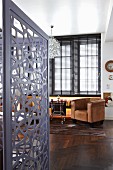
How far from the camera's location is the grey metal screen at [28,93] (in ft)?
5.47

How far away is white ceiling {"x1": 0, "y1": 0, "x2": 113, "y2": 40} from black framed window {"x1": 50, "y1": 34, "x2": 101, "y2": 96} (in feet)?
3.07

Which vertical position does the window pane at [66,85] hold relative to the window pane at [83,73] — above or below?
below

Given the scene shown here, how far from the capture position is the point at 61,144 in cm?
434

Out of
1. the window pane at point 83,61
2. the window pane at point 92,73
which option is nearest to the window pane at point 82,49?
the window pane at point 83,61

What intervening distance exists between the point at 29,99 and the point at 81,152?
225 cm

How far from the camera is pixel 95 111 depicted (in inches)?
236

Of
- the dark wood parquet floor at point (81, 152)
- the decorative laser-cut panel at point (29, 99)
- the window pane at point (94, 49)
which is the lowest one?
the dark wood parquet floor at point (81, 152)

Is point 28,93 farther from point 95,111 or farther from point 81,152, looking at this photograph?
point 95,111

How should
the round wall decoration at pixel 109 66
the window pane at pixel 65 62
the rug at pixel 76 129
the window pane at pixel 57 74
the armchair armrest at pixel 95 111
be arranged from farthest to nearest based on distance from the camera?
the window pane at pixel 57 74 → the window pane at pixel 65 62 → the round wall decoration at pixel 109 66 → the armchair armrest at pixel 95 111 → the rug at pixel 76 129

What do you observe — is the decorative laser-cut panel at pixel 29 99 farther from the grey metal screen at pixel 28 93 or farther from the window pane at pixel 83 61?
the window pane at pixel 83 61

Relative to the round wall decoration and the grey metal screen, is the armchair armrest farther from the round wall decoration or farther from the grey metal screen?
the grey metal screen

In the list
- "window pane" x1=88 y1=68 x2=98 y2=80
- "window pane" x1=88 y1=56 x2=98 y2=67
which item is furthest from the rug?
"window pane" x1=88 y1=56 x2=98 y2=67

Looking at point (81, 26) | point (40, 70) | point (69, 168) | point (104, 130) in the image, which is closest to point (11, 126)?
point (40, 70)

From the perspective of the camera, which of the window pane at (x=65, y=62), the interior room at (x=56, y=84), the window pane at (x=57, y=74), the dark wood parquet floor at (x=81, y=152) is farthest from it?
the window pane at (x=57, y=74)
